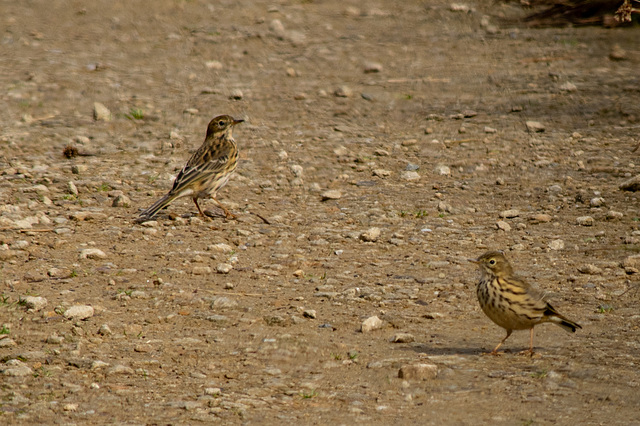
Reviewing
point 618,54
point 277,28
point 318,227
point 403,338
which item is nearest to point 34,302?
point 403,338

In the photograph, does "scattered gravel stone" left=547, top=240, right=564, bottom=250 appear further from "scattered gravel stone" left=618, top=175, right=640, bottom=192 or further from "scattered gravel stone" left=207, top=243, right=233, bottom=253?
"scattered gravel stone" left=207, top=243, right=233, bottom=253

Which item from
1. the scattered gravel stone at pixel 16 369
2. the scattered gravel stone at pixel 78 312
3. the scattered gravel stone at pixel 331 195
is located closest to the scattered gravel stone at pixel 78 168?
the scattered gravel stone at pixel 331 195

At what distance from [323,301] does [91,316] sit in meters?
2.01

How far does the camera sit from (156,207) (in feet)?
30.2

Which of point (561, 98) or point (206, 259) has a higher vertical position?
point (561, 98)

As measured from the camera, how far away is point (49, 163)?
35.4ft

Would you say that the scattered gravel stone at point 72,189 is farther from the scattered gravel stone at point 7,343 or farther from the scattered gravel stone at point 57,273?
the scattered gravel stone at point 7,343

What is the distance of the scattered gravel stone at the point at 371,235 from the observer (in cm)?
894

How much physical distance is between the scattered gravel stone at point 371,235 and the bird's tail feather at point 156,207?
2.15 metres

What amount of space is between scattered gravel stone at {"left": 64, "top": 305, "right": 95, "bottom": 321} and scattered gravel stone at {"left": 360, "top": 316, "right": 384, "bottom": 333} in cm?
223

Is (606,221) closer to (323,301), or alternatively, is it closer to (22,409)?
(323,301)

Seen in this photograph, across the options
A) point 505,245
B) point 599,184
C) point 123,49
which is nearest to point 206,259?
point 505,245

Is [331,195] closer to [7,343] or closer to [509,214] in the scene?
[509,214]

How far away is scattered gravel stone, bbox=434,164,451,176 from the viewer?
1097 centimetres
